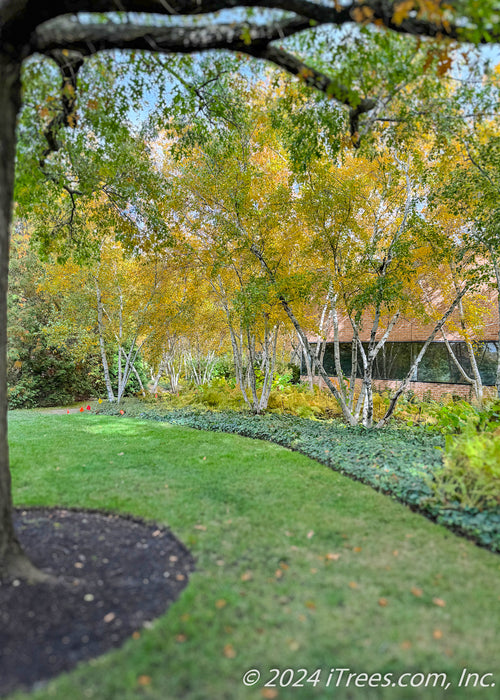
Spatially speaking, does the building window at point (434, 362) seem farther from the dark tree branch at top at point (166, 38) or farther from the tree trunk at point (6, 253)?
the tree trunk at point (6, 253)

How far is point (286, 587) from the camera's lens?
255 centimetres

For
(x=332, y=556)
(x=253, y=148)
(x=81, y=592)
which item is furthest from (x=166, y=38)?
(x=253, y=148)

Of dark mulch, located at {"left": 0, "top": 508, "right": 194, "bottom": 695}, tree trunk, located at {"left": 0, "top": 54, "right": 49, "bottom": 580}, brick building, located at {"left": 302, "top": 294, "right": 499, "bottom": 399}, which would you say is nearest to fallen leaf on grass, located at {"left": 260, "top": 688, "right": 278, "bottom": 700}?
dark mulch, located at {"left": 0, "top": 508, "right": 194, "bottom": 695}

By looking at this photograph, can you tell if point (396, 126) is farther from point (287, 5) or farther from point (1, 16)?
point (1, 16)

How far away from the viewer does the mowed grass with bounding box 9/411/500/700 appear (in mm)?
1839

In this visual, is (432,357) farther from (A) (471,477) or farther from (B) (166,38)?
(B) (166,38)

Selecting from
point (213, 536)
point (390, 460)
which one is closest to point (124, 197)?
point (213, 536)

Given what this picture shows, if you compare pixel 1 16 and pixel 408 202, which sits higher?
pixel 408 202

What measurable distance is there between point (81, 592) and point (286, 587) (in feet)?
4.30

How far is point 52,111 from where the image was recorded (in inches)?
139

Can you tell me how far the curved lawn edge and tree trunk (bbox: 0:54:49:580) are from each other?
3464 mm

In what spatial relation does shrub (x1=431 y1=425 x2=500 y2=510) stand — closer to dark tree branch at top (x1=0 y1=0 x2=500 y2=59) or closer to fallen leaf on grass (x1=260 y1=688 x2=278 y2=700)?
fallen leaf on grass (x1=260 y1=688 x2=278 y2=700)

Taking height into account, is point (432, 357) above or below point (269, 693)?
above

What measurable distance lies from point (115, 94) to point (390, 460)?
579 centimetres
